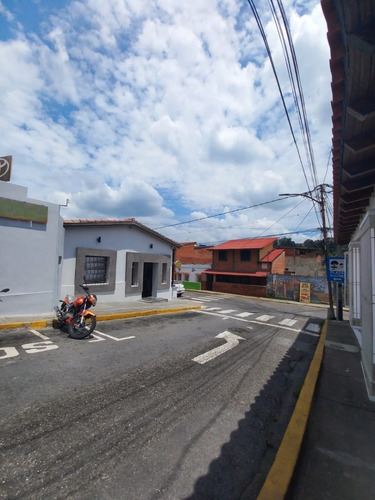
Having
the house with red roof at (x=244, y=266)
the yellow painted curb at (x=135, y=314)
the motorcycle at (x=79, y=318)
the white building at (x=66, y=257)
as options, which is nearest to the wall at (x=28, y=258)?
→ the white building at (x=66, y=257)

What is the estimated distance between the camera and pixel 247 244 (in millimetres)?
30359

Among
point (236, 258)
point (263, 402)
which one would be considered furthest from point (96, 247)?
point (236, 258)

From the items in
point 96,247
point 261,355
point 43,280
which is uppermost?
point 96,247

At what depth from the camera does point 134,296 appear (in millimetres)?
13852

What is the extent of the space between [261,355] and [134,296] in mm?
8778

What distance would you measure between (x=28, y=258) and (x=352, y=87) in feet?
31.7

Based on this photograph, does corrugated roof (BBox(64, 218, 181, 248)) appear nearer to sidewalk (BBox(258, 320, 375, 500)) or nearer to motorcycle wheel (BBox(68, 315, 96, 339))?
motorcycle wheel (BBox(68, 315, 96, 339))

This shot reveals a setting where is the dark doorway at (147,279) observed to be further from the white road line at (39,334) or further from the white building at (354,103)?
the white building at (354,103)

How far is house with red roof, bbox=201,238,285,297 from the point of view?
27.6 metres

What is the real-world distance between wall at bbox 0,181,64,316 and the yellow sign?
843 inches

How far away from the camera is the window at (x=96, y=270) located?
1190cm

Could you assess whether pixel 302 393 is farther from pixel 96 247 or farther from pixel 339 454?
pixel 96 247

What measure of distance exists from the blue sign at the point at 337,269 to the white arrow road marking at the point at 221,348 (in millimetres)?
6284

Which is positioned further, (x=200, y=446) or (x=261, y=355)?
(x=261, y=355)
